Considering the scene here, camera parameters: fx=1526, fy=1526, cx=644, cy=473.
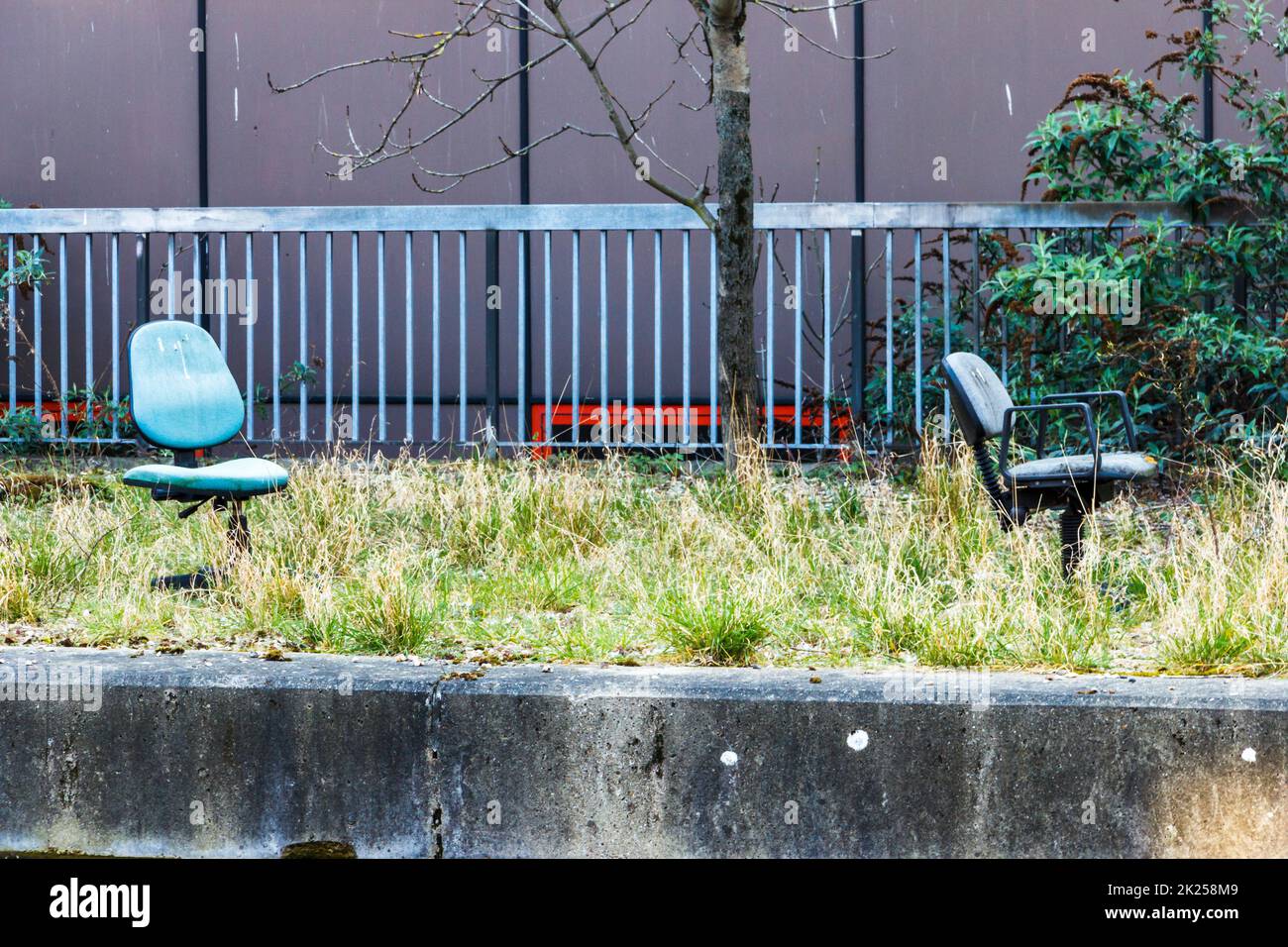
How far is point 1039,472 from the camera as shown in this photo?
5012 mm

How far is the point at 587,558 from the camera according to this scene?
563 centimetres

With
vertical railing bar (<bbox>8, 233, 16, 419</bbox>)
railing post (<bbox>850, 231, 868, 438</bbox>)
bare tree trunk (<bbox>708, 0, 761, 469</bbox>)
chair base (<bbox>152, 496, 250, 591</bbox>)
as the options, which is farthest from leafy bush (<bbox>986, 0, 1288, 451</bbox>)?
vertical railing bar (<bbox>8, 233, 16, 419</bbox>)

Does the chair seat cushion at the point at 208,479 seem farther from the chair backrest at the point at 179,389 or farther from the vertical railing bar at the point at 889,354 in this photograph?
the vertical railing bar at the point at 889,354

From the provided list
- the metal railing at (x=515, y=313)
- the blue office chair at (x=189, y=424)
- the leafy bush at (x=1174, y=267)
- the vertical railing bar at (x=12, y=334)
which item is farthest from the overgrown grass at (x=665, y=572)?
the vertical railing bar at (x=12, y=334)

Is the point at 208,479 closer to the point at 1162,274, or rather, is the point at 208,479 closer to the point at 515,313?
the point at 1162,274

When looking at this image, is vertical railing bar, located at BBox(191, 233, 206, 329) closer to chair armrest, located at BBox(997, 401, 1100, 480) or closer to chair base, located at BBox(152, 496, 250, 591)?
chair base, located at BBox(152, 496, 250, 591)

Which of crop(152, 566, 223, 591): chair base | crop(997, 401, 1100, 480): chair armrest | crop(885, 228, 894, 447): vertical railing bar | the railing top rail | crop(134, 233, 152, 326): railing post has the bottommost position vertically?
crop(152, 566, 223, 591): chair base

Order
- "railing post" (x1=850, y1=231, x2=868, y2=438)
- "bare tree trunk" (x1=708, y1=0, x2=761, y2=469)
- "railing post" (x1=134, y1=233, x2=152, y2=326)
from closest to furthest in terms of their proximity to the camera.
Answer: "bare tree trunk" (x1=708, y1=0, x2=761, y2=469)
"railing post" (x1=850, y1=231, x2=868, y2=438)
"railing post" (x1=134, y1=233, x2=152, y2=326)

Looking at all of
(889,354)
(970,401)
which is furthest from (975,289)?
(970,401)

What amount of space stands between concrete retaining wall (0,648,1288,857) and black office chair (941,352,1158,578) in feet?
4.26

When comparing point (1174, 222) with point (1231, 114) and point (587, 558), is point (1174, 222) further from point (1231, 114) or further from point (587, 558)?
point (587, 558)

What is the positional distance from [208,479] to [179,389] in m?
0.56

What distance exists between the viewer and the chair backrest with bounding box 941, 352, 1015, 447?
16.9 feet

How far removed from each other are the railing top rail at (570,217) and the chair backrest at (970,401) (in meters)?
2.47
